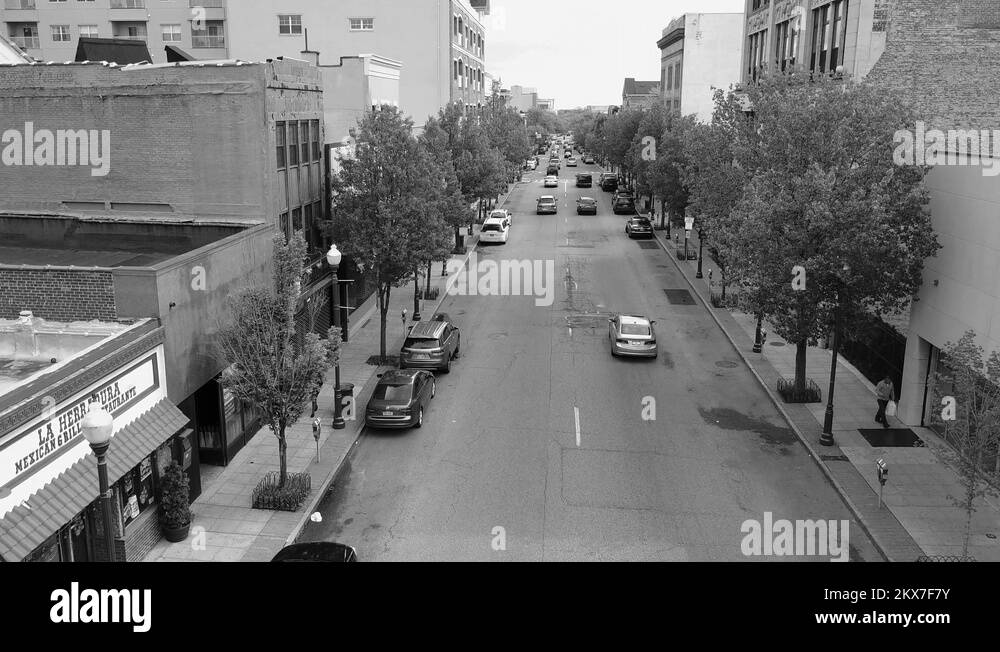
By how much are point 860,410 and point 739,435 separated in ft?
13.3

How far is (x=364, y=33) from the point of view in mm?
55188

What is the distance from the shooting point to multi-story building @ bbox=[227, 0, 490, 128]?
55.0 meters

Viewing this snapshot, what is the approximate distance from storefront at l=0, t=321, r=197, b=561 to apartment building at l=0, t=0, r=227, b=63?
4999 cm

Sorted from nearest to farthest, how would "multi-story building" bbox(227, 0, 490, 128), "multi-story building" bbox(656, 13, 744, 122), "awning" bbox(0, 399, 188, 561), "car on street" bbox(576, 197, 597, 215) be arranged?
"awning" bbox(0, 399, 188, 561), "multi-story building" bbox(227, 0, 490, 128), "car on street" bbox(576, 197, 597, 215), "multi-story building" bbox(656, 13, 744, 122)

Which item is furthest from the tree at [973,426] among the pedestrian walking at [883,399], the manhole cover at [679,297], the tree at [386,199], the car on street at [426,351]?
the manhole cover at [679,297]

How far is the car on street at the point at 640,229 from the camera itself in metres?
53.0

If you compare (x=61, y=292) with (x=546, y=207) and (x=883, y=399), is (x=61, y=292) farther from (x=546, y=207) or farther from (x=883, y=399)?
(x=546, y=207)

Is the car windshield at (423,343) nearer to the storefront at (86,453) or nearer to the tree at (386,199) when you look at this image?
the tree at (386,199)

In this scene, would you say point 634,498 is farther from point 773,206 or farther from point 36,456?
point 36,456

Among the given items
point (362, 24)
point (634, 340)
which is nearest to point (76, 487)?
point (634, 340)

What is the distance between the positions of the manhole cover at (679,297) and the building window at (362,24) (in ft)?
98.5

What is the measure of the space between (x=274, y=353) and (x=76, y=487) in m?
4.99

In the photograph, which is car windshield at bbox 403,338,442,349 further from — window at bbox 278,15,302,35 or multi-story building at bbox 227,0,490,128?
window at bbox 278,15,302,35

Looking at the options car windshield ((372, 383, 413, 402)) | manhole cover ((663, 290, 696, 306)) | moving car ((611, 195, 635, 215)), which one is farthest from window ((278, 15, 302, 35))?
car windshield ((372, 383, 413, 402))
